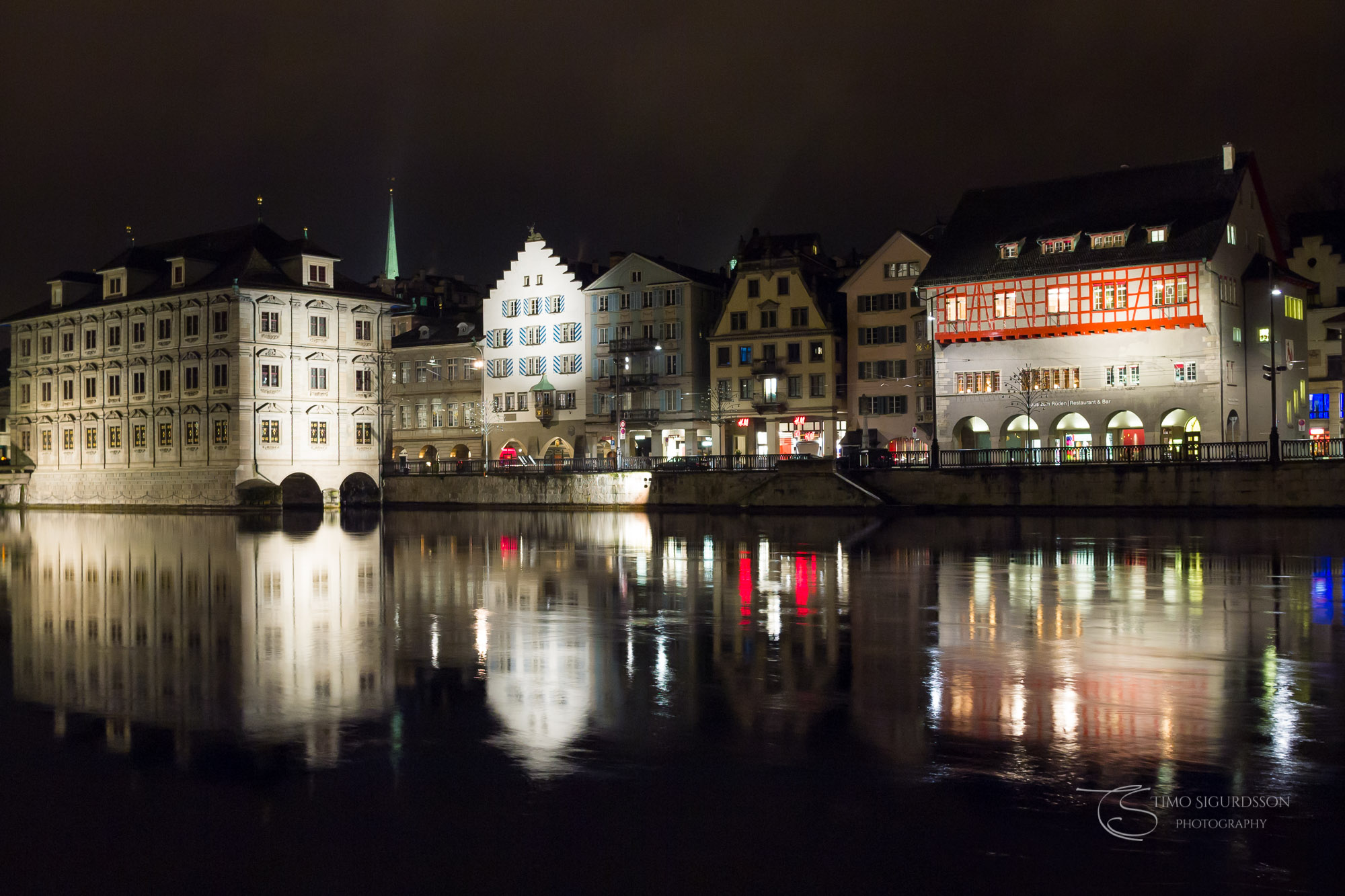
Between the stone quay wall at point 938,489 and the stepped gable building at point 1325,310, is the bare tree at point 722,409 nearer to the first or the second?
the stone quay wall at point 938,489

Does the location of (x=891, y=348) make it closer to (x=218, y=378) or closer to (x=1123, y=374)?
→ (x=1123, y=374)

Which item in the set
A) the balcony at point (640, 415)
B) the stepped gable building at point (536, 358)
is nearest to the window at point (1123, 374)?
the balcony at point (640, 415)

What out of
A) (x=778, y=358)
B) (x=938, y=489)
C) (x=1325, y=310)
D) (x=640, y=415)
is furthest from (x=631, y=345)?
(x=1325, y=310)

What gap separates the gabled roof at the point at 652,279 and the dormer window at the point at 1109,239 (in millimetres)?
28518

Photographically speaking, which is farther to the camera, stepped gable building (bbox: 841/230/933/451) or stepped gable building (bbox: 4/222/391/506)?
stepped gable building (bbox: 841/230/933/451)

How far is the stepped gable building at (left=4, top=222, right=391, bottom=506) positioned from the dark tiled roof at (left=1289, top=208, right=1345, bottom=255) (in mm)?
60398

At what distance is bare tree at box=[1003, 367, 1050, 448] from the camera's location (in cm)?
6812

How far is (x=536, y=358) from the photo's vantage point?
92688mm

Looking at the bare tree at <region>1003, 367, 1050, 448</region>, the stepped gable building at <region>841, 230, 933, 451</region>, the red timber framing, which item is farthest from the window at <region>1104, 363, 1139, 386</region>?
the stepped gable building at <region>841, 230, 933, 451</region>

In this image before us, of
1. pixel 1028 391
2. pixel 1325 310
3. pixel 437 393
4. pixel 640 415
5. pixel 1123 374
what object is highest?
pixel 1325 310

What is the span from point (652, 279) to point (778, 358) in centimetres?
1126

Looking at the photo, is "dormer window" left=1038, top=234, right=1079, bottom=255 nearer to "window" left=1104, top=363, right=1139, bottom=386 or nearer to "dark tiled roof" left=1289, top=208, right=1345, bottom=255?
"window" left=1104, top=363, right=1139, bottom=386

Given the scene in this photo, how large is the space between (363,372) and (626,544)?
46.4 metres

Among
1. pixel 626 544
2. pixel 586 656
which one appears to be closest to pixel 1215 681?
pixel 586 656
